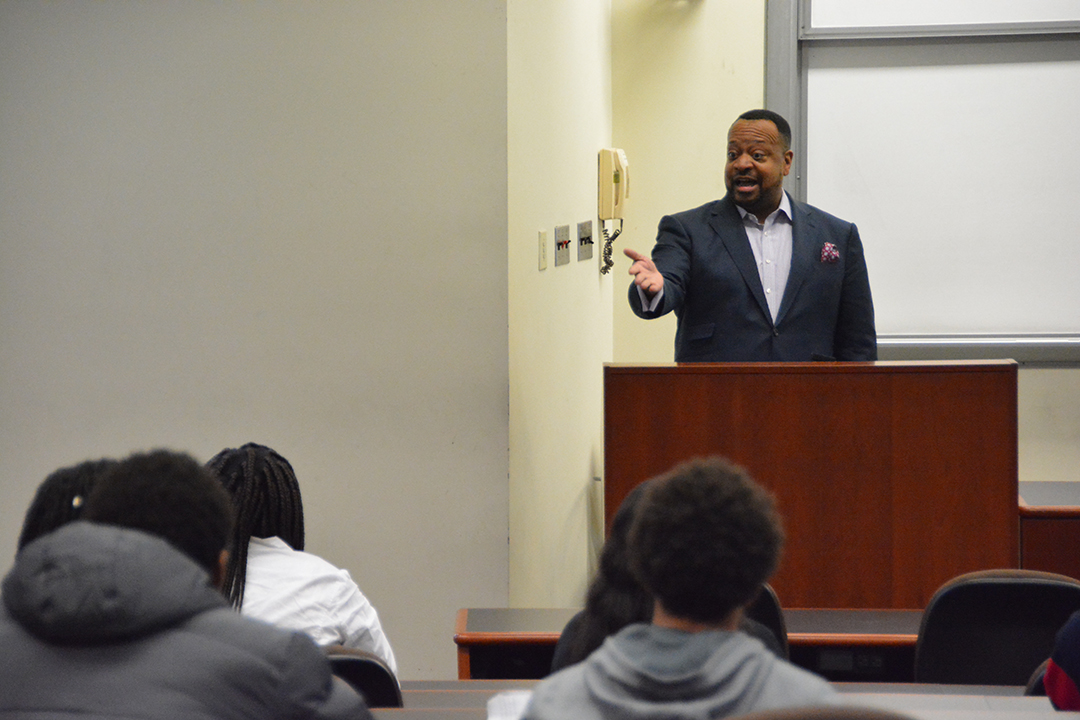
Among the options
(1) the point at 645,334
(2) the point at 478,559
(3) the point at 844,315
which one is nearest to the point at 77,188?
(2) the point at 478,559

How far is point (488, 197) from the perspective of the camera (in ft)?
10.0

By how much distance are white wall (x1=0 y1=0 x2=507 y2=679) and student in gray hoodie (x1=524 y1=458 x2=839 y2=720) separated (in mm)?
1960

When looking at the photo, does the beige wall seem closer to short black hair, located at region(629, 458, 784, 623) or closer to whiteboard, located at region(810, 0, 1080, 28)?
short black hair, located at region(629, 458, 784, 623)

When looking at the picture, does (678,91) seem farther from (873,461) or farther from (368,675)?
(368,675)

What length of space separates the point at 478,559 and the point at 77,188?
1.52 m

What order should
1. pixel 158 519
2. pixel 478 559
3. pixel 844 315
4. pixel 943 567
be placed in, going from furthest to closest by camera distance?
pixel 844 315
pixel 478 559
pixel 943 567
pixel 158 519

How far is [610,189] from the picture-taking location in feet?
16.6

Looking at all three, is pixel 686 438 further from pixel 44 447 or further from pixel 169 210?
pixel 44 447

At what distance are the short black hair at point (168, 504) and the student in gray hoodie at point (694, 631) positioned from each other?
0.49 m

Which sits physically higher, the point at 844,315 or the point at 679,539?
the point at 844,315

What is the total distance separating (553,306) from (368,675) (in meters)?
2.21

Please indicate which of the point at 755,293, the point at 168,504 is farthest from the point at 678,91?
the point at 168,504

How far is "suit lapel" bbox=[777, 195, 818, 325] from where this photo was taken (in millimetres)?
3477

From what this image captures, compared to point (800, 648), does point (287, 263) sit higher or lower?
higher
